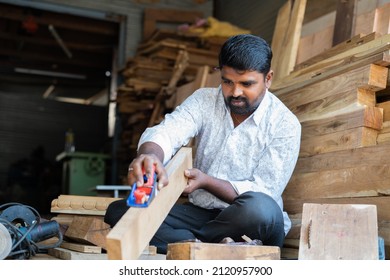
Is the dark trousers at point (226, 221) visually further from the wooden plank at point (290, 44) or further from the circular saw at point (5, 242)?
the wooden plank at point (290, 44)

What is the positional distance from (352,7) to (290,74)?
63cm

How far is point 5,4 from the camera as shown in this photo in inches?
314

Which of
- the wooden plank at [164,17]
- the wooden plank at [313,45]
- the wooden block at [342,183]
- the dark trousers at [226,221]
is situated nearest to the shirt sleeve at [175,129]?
the dark trousers at [226,221]

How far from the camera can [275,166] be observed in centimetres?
301

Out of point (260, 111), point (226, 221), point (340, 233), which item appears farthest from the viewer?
point (260, 111)

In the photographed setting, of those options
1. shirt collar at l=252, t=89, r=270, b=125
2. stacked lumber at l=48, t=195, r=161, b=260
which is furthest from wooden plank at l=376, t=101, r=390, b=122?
stacked lumber at l=48, t=195, r=161, b=260

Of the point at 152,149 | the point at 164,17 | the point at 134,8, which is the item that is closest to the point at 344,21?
the point at 152,149

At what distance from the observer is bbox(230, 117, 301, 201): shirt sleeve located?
299 centimetres

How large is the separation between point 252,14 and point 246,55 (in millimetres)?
4667

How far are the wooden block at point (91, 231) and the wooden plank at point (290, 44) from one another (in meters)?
2.02

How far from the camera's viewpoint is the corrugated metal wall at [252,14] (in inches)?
271

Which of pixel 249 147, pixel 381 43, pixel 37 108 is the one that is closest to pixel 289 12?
pixel 381 43

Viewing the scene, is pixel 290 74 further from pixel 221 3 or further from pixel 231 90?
pixel 221 3

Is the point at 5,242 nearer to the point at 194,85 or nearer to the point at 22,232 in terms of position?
the point at 22,232
